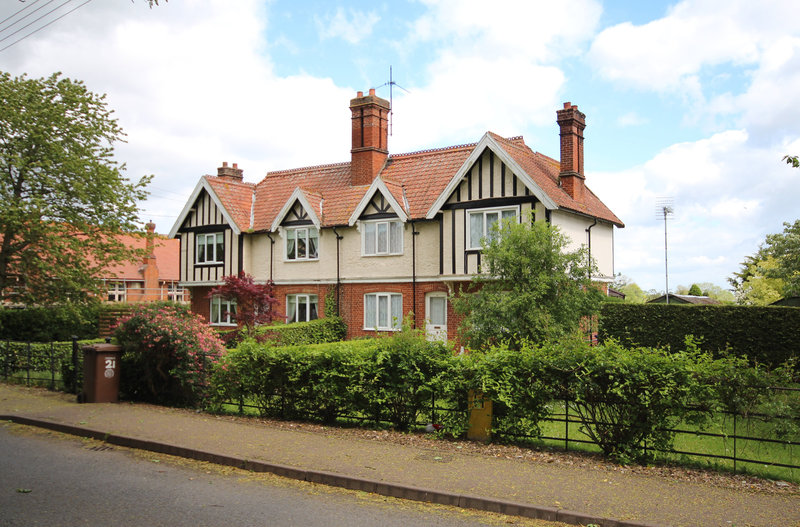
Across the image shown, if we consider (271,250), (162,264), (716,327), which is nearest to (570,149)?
(716,327)

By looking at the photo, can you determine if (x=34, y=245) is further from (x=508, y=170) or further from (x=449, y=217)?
(x=508, y=170)

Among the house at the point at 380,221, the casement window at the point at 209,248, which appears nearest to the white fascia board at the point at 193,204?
the house at the point at 380,221

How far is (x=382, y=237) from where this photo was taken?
25.8m

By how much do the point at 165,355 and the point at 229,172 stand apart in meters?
21.9

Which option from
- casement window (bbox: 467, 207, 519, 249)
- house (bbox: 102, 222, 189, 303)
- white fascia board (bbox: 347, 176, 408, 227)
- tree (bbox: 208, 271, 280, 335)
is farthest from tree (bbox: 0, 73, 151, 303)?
house (bbox: 102, 222, 189, 303)

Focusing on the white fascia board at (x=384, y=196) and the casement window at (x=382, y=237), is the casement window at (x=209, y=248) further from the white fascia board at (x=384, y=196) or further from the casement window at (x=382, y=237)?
the casement window at (x=382, y=237)

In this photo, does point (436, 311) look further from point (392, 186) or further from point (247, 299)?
point (247, 299)

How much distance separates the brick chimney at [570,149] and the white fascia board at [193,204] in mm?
14460

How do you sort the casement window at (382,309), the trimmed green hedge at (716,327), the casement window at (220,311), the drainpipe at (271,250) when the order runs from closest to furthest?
the trimmed green hedge at (716,327), the casement window at (382,309), the drainpipe at (271,250), the casement window at (220,311)

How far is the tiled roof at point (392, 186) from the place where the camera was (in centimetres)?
2441

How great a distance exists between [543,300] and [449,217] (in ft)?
21.6

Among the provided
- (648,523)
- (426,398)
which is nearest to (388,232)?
(426,398)

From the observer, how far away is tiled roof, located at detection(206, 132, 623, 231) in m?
24.4

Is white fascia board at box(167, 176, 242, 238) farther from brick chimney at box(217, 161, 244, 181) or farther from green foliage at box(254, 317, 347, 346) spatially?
green foliage at box(254, 317, 347, 346)
